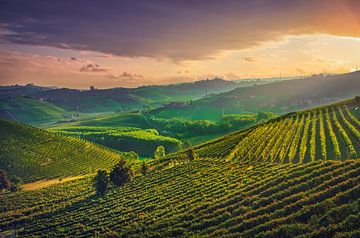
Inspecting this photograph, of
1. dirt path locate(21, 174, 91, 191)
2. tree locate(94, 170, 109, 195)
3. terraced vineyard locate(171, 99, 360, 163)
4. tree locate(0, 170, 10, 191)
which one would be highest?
terraced vineyard locate(171, 99, 360, 163)

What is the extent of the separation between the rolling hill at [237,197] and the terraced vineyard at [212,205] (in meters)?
0.10

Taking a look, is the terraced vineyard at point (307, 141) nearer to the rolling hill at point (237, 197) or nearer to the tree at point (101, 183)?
the rolling hill at point (237, 197)

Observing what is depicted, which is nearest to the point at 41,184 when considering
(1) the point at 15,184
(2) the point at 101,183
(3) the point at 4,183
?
(1) the point at 15,184

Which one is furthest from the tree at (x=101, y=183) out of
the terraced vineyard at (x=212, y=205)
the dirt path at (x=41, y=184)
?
the dirt path at (x=41, y=184)

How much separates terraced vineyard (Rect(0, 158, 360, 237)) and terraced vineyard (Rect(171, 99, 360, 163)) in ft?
17.7

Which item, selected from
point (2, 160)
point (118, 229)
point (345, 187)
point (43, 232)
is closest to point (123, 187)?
point (43, 232)

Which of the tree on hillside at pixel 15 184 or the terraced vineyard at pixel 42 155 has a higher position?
the terraced vineyard at pixel 42 155

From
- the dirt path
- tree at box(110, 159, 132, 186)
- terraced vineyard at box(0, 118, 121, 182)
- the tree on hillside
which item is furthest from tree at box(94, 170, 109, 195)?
terraced vineyard at box(0, 118, 121, 182)

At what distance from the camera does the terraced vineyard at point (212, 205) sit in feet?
95.4

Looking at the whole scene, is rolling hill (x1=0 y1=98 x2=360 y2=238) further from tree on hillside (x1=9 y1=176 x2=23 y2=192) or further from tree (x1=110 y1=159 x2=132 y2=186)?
tree on hillside (x1=9 y1=176 x2=23 y2=192)

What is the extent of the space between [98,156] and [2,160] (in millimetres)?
41496

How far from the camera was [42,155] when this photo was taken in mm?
128875

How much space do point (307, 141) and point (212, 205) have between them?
38553 mm

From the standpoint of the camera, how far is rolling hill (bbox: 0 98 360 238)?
29797mm
